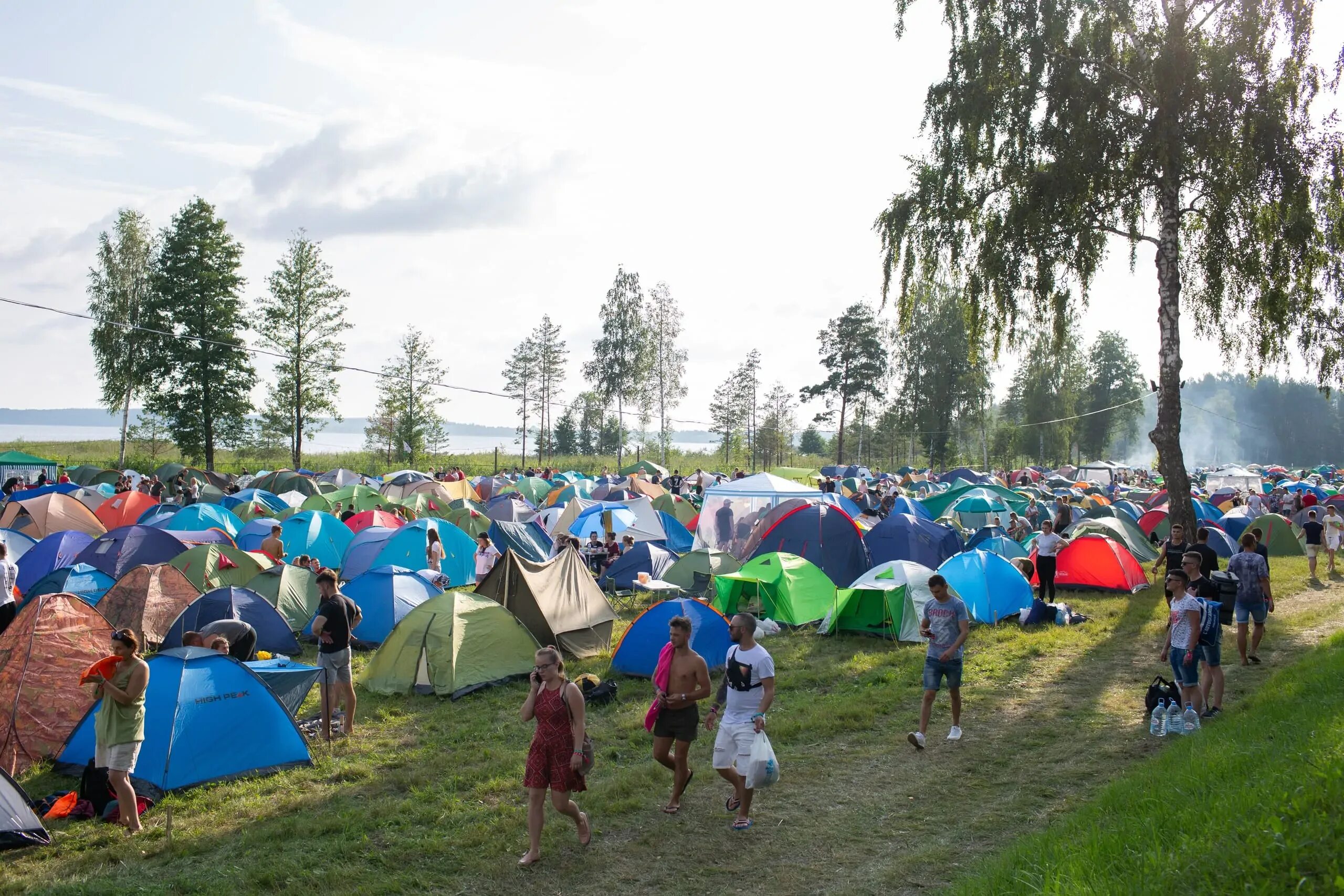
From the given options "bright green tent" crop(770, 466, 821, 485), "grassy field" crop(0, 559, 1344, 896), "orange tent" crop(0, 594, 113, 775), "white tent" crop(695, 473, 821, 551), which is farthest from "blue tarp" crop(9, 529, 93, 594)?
"bright green tent" crop(770, 466, 821, 485)

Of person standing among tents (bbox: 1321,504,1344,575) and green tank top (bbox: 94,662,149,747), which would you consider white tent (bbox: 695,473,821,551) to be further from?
green tank top (bbox: 94,662,149,747)

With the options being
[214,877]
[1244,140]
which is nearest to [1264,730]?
[214,877]

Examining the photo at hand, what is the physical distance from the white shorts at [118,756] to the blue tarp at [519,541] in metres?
10.7

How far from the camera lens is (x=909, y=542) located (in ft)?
57.4

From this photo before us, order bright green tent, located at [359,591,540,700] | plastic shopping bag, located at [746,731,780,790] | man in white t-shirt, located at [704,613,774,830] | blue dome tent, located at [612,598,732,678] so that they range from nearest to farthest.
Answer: plastic shopping bag, located at [746,731,780,790], man in white t-shirt, located at [704,613,774,830], bright green tent, located at [359,591,540,700], blue dome tent, located at [612,598,732,678]

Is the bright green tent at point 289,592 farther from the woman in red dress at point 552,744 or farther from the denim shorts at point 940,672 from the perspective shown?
the denim shorts at point 940,672

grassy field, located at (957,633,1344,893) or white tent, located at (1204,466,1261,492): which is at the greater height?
white tent, located at (1204,466,1261,492)

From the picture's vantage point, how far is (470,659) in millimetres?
10914

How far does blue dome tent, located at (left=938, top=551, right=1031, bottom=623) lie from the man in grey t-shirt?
239 inches

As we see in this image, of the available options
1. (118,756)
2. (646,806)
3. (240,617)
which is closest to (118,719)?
(118,756)

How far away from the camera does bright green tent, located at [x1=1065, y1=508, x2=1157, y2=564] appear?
18453mm

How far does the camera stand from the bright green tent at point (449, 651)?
35.3ft

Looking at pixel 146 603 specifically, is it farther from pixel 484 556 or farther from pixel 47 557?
pixel 47 557

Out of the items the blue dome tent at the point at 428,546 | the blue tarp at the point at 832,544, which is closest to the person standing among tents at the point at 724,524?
the blue tarp at the point at 832,544
